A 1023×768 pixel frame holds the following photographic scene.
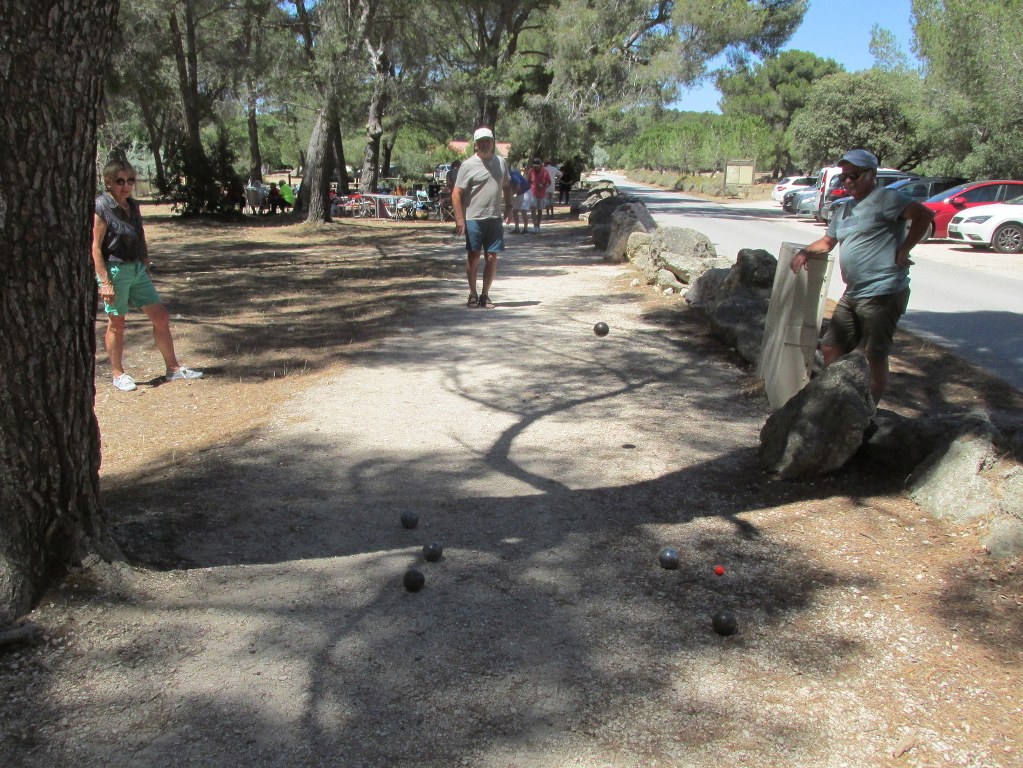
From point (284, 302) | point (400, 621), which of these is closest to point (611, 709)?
point (400, 621)

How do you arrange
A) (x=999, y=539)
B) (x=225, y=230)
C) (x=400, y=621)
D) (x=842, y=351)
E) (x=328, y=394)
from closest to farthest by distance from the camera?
(x=400, y=621), (x=999, y=539), (x=842, y=351), (x=328, y=394), (x=225, y=230)

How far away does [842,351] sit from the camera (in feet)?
Answer: 19.9

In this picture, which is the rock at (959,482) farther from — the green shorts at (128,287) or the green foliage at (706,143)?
the green foliage at (706,143)

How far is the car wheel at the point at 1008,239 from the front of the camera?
18625 millimetres

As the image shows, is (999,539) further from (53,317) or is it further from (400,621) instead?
(53,317)

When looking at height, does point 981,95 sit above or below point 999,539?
above

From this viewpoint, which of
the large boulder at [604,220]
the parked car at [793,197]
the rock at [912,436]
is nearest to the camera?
the rock at [912,436]

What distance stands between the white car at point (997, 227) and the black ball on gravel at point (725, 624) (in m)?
18.5

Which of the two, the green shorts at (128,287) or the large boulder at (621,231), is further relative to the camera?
the large boulder at (621,231)

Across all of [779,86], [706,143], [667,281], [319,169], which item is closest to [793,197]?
[319,169]

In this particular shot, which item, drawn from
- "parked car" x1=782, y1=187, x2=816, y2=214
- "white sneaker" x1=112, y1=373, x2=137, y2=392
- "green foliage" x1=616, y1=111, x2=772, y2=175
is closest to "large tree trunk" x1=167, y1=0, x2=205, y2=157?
"white sneaker" x1=112, y1=373, x2=137, y2=392

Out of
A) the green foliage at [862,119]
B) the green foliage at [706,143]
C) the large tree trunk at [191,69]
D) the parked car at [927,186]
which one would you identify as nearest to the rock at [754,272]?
the parked car at [927,186]

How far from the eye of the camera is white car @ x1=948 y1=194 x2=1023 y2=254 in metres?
18.6

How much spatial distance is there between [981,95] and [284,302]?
27.7m
